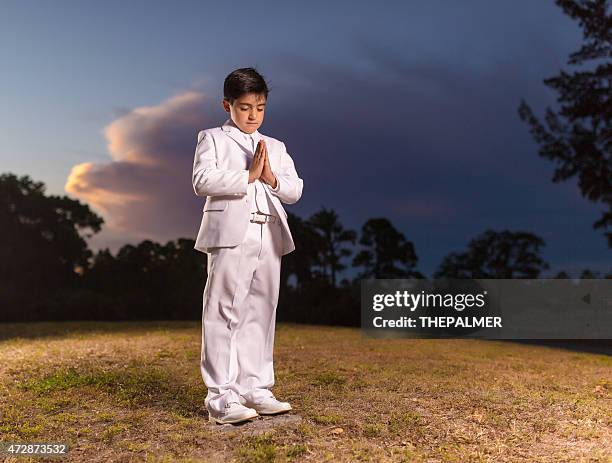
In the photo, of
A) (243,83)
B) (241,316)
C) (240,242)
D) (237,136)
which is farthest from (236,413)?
(243,83)

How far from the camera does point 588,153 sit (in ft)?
59.0

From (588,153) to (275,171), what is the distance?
15007mm

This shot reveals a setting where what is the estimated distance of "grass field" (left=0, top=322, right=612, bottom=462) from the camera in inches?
195

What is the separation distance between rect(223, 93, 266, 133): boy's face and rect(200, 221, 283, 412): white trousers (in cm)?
73

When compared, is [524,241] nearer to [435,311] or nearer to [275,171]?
[435,311]

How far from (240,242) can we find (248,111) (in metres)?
0.98

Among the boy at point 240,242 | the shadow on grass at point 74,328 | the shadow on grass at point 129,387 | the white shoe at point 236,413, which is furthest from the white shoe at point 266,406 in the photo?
the shadow on grass at point 74,328

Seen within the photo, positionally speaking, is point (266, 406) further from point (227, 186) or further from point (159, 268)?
point (159, 268)

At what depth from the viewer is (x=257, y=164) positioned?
486cm

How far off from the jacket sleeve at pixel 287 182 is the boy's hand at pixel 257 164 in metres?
0.19

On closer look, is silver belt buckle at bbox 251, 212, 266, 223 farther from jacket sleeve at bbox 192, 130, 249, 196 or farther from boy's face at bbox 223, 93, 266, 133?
boy's face at bbox 223, 93, 266, 133

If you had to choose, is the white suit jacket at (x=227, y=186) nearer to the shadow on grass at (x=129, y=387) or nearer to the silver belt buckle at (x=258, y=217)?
the silver belt buckle at (x=258, y=217)

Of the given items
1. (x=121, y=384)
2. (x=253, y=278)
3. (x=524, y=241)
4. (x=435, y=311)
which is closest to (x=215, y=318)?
(x=253, y=278)

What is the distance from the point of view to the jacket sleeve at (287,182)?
5020 millimetres
